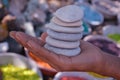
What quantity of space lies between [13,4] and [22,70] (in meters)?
0.63

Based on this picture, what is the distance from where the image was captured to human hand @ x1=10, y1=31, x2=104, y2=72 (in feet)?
2.86

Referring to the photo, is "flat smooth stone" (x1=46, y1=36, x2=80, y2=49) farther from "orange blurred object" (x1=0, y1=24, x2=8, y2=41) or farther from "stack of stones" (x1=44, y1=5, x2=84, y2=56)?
"orange blurred object" (x1=0, y1=24, x2=8, y2=41)

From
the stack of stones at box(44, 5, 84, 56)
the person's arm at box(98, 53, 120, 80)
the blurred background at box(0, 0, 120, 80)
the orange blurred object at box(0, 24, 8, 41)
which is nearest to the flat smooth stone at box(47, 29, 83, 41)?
the stack of stones at box(44, 5, 84, 56)

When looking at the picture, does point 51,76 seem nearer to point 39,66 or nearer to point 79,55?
point 39,66

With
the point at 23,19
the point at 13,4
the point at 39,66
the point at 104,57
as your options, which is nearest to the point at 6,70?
the point at 39,66

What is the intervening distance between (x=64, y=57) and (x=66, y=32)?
99mm

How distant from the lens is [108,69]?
0.97m

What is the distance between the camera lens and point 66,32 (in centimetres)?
95

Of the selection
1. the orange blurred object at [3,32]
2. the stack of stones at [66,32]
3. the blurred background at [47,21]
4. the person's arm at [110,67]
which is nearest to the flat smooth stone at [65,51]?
the stack of stones at [66,32]

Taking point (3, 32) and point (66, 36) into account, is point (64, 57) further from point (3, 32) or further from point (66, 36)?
point (3, 32)

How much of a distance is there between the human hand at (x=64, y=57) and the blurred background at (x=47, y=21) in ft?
2.12

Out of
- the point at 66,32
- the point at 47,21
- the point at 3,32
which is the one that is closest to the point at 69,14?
the point at 66,32

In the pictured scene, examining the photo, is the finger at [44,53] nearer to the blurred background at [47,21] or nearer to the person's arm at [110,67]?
the person's arm at [110,67]

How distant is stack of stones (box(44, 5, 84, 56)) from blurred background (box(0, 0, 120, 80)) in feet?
2.10
